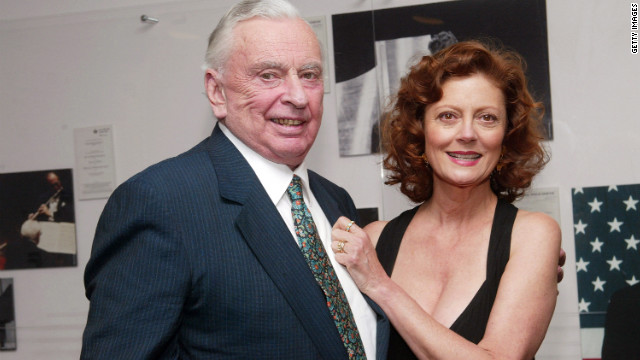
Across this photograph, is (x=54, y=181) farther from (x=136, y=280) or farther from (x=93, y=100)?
(x=136, y=280)

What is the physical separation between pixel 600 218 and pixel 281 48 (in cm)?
151

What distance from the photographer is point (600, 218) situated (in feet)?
7.86

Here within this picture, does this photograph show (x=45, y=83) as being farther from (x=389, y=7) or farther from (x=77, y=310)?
(x=389, y=7)

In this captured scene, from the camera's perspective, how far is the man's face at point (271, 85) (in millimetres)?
1598

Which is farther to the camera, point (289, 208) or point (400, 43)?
point (400, 43)

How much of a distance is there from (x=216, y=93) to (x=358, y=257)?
59cm

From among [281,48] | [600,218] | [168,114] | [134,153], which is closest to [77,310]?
[134,153]

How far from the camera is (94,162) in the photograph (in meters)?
2.78

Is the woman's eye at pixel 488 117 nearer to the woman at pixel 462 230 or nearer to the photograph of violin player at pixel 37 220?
the woman at pixel 462 230

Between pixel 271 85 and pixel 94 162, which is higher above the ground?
pixel 271 85

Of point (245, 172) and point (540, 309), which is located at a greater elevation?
point (245, 172)

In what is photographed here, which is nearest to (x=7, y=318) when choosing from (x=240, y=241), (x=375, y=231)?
(x=375, y=231)

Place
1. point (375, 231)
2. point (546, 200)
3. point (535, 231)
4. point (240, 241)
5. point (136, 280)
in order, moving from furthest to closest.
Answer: point (546, 200), point (375, 231), point (535, 231), point (240, 241), point (136, 280)

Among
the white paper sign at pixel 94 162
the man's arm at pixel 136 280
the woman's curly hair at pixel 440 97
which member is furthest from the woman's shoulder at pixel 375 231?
the white paper sign at pixel 94 162
